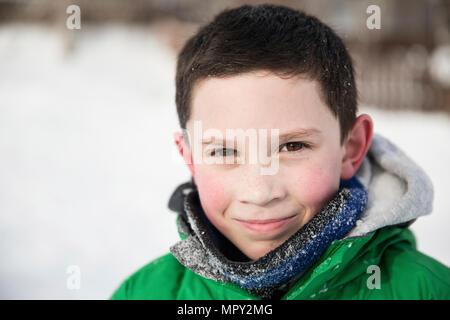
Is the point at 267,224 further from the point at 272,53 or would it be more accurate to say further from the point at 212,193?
the point at 272,53

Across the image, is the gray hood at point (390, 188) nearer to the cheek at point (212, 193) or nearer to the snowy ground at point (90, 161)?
the cheek at point (212, 193)

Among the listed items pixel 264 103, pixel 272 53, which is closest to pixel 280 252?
pixel 264 103

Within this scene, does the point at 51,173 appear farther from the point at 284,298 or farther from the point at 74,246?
the point at 284,298

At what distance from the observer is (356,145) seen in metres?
1.50

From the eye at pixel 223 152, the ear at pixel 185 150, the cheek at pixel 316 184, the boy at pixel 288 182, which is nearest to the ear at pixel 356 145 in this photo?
the boy at pixel 288 182

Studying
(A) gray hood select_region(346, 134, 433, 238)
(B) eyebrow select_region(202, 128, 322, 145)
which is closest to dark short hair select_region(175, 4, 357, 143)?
(B) eyebrow select_region(202, 128, 322, 145)

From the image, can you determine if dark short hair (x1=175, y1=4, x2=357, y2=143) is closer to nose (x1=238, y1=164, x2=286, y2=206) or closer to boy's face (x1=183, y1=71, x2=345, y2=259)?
boy's face (x1=183, y1=71, x2=345, y2=259)

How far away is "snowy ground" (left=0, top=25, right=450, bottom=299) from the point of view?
121 inches

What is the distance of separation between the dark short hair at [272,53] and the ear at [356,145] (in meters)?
0.04

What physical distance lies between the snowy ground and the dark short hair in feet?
5.47

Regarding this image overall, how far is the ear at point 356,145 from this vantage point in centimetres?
146

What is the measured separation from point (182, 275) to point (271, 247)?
42 centimetres

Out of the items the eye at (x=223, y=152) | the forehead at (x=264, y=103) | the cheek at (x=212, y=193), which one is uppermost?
the forehead at (x=264, y=103)

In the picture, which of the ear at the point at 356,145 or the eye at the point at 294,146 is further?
the ear at the point at 356,145
